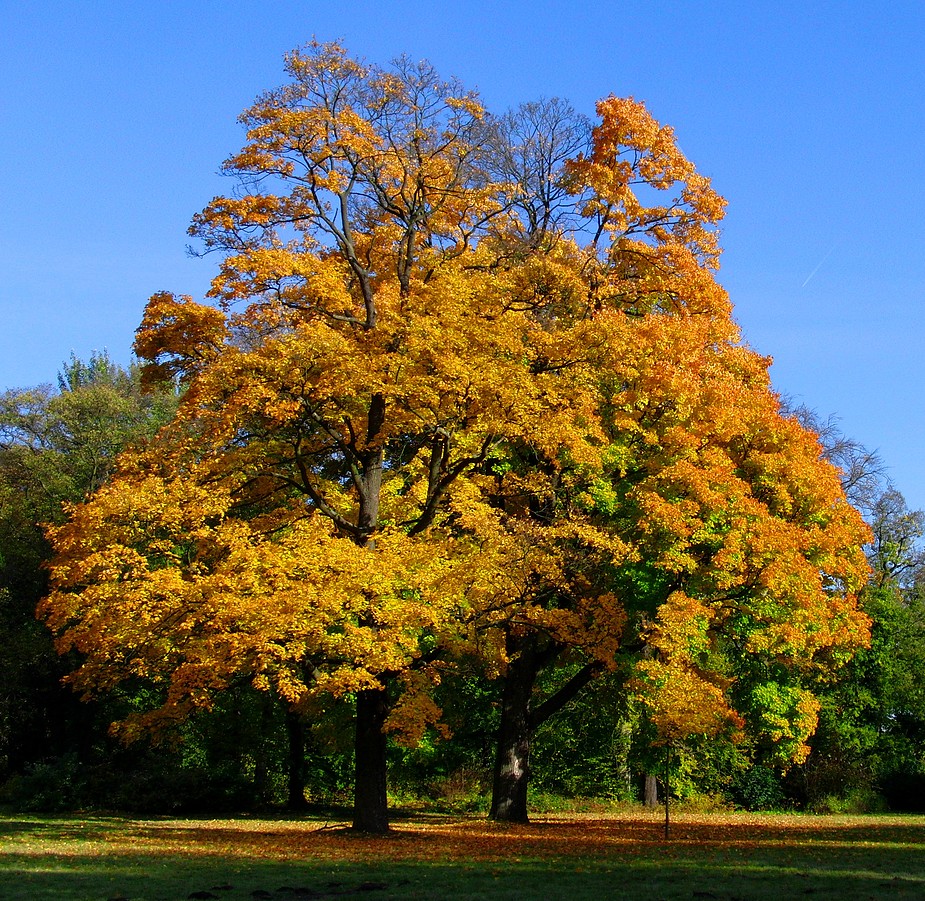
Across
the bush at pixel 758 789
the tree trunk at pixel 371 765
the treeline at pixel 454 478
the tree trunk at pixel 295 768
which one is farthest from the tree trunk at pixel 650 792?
the tree trunk at pixel 371 765

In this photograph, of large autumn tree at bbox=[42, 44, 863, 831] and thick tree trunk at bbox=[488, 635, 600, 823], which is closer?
large autumn tree at bbox=[42, 44, 863, 831]

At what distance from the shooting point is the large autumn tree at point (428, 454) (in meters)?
19.4

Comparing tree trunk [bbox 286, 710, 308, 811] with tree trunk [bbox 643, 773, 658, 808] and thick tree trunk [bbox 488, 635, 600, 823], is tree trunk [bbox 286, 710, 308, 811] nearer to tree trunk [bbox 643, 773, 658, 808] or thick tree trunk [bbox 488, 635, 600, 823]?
thick tree trunk [bbox 488, 635, 600, 823]

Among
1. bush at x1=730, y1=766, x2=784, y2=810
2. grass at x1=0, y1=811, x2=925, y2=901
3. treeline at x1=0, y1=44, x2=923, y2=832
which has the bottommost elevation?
bush at x1=730, y1=766, x2=784, y2=810

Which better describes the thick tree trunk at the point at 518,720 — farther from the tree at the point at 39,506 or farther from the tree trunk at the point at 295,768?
the tree at the point at 39,506

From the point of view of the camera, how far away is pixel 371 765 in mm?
21984

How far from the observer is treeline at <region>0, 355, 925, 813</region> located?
3100 centimetres

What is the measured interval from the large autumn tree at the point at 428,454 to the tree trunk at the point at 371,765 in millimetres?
66

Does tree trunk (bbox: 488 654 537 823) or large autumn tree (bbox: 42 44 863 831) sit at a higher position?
large autumn tree (bbox: 42 44 863 831)

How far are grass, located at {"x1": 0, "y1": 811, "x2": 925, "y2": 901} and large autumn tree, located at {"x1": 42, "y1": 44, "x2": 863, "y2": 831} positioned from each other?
252 centimetres

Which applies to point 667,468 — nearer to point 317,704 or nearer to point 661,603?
point 661,603

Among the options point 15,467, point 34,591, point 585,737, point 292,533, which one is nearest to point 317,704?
point 292,533

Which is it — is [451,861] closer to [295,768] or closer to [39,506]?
[295,768]

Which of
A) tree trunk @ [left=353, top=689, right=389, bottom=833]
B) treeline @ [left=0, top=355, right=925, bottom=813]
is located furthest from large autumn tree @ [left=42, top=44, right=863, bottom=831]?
treeline @ [left=0, top=355, right=925, bottom=813]
